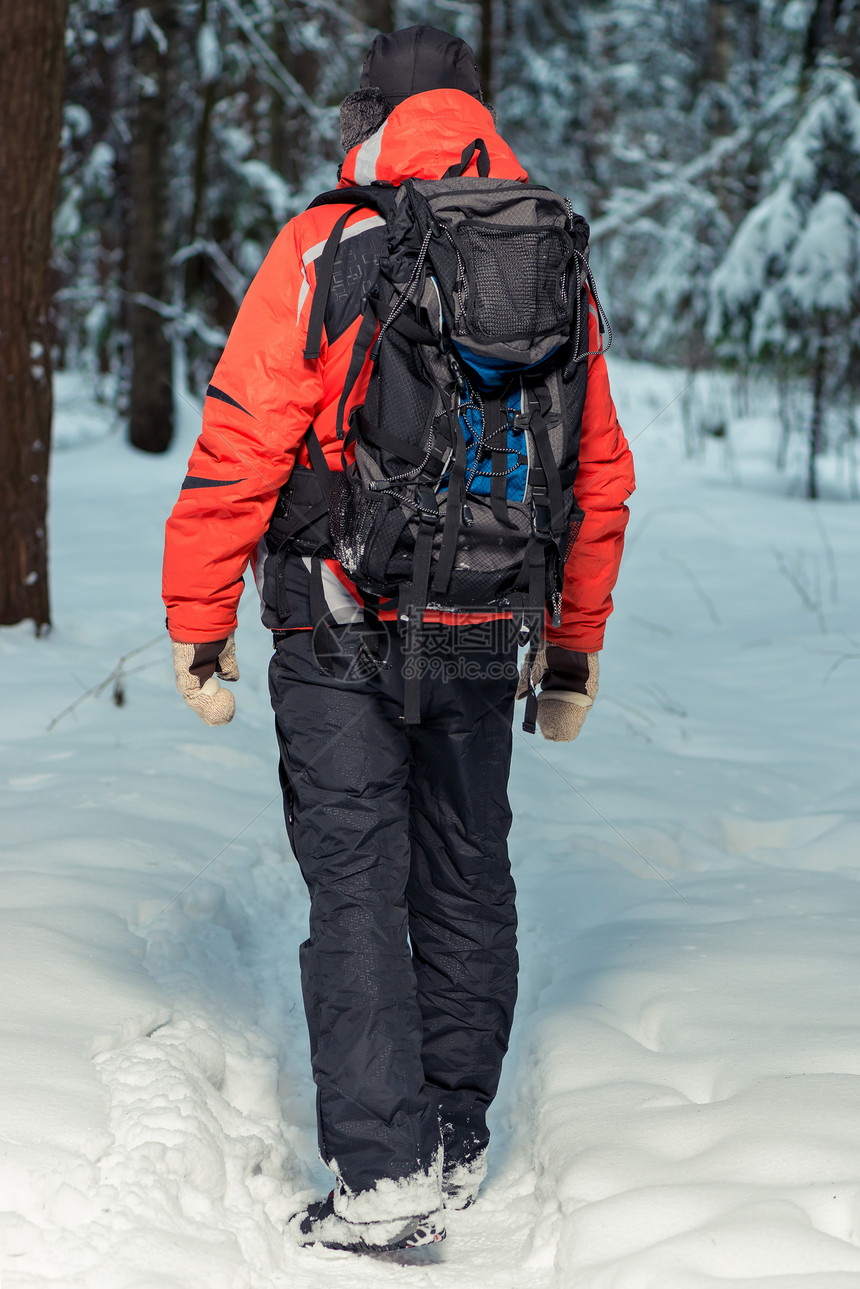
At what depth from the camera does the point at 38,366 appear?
5266 millimetres

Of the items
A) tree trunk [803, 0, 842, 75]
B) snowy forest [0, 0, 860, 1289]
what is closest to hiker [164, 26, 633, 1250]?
snowy forest [0, 0, 860, 1289]

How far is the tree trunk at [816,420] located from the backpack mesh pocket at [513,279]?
9.99 metres

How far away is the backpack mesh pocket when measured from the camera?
70.5 inches

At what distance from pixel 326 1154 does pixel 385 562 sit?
113 cm

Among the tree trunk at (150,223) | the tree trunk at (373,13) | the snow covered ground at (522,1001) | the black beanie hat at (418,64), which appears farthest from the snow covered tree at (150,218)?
the black beanie hat at (418,64)

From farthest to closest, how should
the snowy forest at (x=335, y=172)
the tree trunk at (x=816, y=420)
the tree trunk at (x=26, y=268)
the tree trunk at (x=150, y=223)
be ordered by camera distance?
the tree trunk at (x=150, y=223)
the tree trunk at (x=816, y=420)
the snowy forest at (x=335, y=172)
the tree trunk at (x=26, y=268)

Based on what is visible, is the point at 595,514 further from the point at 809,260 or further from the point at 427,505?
the point at 809,260

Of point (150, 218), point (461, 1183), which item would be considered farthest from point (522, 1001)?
point (150, 218)

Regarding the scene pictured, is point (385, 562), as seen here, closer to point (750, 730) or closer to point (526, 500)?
point (526, 500)

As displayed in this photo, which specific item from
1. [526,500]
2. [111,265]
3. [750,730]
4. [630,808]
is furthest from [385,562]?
[111,265]

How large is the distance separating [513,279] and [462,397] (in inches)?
8.3

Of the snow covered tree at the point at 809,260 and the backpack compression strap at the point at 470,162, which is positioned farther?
the snow covered tree at the point at 809,260

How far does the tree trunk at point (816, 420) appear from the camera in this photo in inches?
435

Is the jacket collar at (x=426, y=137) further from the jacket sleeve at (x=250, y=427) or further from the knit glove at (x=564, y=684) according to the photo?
the knit glove at (x=564, y=684)
